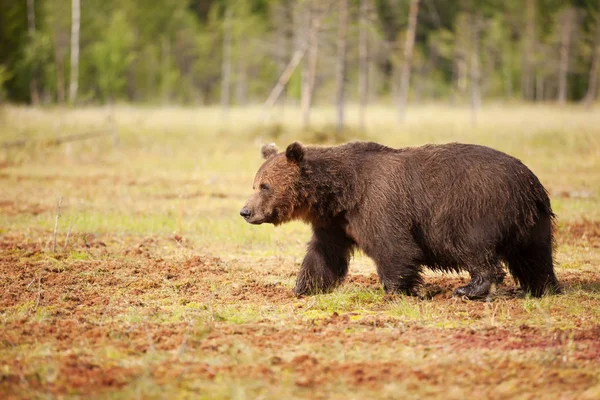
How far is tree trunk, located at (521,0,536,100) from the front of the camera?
220 ft

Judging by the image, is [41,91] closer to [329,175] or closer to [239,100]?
[239,100]

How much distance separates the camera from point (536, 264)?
24.4 feet

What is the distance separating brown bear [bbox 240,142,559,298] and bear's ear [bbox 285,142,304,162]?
11 millimetres

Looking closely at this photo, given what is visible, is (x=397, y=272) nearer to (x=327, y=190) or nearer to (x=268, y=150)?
(x=327, y=190)

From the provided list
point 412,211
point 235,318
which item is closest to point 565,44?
point 412,211

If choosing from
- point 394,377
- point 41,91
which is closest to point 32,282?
point 394,377

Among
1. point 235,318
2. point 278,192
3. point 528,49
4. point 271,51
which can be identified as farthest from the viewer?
point 528,49

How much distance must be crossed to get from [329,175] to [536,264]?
2.31 metres

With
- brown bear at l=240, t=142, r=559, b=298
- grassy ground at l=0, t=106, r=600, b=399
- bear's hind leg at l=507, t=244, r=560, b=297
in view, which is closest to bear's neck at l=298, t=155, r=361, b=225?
brown bear at l=240, t=142, r=559, b=298

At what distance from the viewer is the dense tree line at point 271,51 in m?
41.6

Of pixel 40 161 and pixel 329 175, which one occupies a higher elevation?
pixel 329 175

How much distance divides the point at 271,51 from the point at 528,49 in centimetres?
4125

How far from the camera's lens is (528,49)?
221 ft

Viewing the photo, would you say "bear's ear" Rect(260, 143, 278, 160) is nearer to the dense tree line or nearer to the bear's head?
the bear's head
